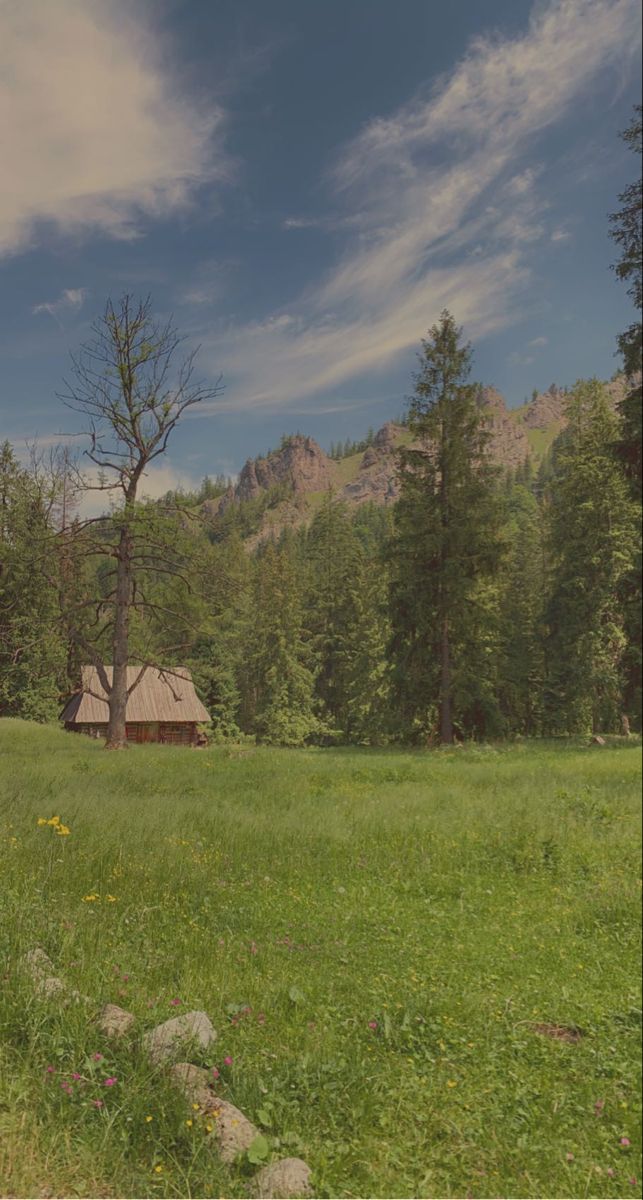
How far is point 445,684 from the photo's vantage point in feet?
31.8

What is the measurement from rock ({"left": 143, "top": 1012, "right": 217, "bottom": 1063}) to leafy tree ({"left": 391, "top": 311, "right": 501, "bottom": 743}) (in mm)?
5028

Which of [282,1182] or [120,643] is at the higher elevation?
[120,643]

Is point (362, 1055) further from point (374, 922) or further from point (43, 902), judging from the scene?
point (43, 902)

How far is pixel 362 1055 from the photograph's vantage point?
308cm

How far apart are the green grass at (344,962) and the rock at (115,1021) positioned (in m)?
0.06

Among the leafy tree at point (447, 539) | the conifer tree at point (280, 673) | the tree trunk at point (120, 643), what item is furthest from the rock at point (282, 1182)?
the conifer tree at point (280, 673)

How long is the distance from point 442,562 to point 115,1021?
22.8ft

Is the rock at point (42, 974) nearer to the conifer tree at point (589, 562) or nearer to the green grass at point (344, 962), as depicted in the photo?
the green grass at point (344, 962)

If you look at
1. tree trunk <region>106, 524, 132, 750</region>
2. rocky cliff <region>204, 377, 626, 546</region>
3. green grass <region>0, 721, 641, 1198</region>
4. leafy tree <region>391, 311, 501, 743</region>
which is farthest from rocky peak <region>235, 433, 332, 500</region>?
green grass <region>0, 721, 641, 1198</region>

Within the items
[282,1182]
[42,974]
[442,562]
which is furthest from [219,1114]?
[442,562]

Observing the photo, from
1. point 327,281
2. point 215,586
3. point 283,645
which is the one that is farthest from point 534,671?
point 283,645

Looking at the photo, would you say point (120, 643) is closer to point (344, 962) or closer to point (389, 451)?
point (389, 451)

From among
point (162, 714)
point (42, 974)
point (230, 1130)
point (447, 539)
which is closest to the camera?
point (230, 1130)

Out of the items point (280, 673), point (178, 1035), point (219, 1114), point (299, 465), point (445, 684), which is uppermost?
point (299, 465)
